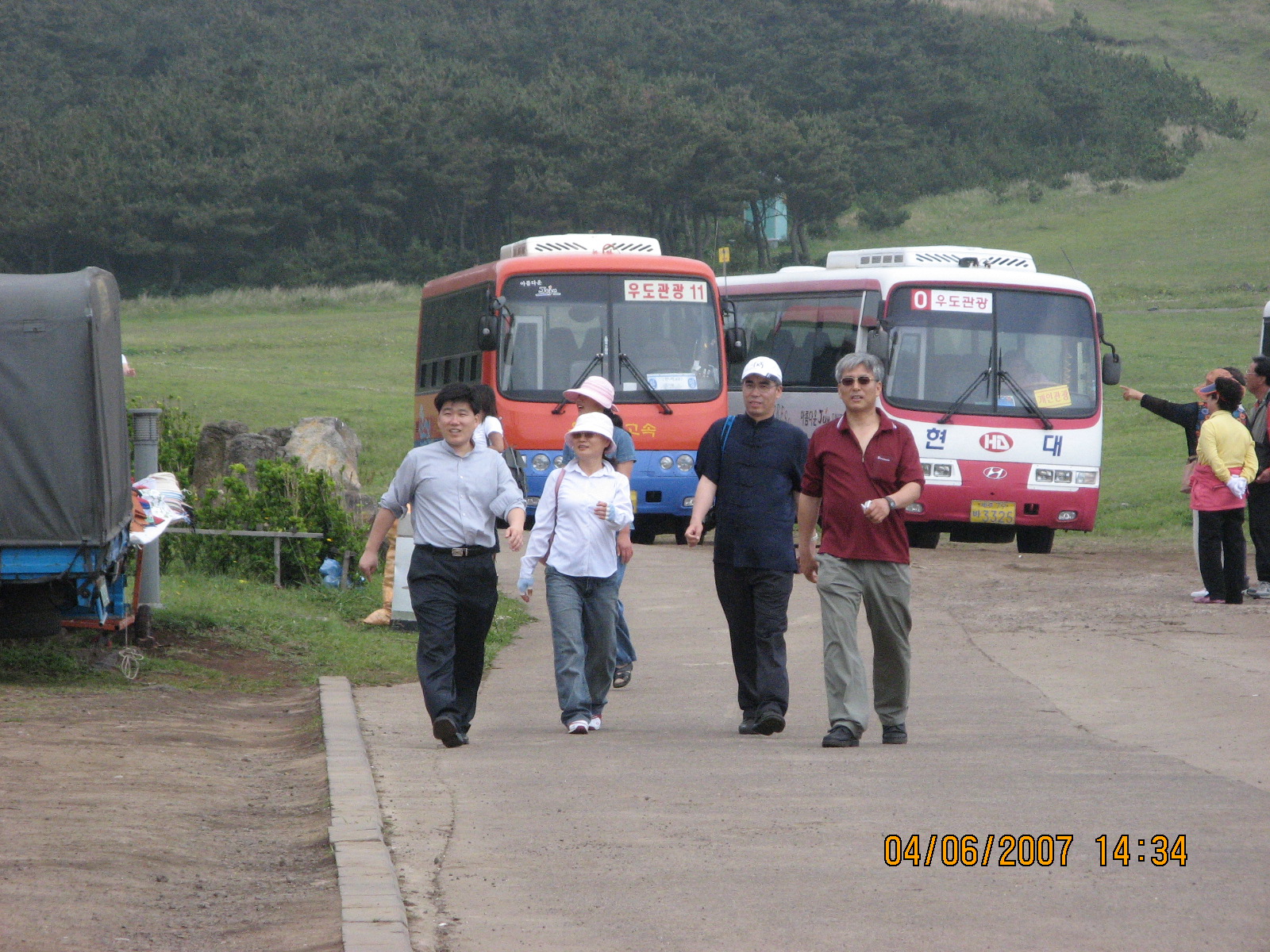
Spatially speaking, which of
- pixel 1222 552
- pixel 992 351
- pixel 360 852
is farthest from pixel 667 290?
pixel 360 852

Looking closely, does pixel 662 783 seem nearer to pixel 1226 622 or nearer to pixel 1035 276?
pixel 1226 622

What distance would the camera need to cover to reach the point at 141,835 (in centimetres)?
660

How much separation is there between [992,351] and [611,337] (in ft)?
14.0

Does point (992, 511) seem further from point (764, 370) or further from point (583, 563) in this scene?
point (583, 563)

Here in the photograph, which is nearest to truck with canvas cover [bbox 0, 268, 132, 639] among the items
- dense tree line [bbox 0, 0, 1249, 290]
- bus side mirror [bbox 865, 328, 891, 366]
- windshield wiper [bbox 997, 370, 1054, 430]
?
bus side mirror [bbox 865, 328, 891, 366]

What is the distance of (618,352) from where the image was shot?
63.8ft

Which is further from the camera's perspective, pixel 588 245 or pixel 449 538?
pixel 588 245

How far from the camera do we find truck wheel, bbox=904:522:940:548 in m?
19.9

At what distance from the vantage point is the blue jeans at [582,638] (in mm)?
8961

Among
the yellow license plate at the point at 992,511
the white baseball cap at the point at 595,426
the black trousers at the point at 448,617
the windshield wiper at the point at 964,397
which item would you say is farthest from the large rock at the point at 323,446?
the black trousers at the point at 448,617

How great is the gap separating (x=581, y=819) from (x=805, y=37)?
339ft

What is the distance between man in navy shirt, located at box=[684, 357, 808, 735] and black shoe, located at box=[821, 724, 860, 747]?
42 centimetres

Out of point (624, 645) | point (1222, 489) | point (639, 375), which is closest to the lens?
point (624, 645)

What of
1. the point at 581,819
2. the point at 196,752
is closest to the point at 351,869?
the point at 581,819
